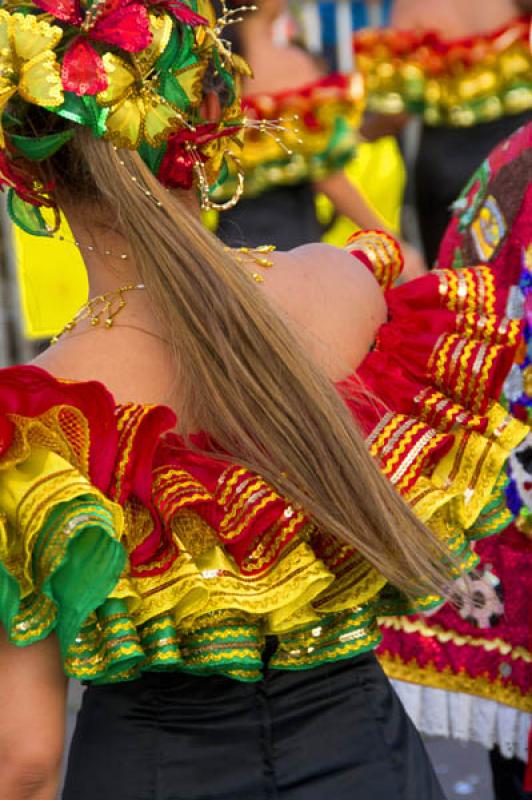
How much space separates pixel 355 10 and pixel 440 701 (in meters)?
7.02

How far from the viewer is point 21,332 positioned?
6246 mm

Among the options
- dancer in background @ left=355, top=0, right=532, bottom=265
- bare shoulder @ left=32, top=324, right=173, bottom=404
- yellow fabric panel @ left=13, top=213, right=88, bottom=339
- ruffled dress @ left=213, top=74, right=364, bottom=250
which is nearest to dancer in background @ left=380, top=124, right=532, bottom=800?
bare shoulder @ left=32, top=324, right=173, bottom=404

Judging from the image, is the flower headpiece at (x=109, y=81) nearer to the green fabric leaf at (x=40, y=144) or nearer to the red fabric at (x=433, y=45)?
the green fabric leaf at (x=40, y=144)

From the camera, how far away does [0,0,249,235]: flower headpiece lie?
1664mm

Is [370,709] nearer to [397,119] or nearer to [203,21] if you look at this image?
[203,21]

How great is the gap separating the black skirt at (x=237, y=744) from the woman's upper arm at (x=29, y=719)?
141mm

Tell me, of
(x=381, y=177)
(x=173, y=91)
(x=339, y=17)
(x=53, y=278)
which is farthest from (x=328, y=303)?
(x=339, y=17)

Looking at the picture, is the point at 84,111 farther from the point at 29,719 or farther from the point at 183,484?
the point at 29,719

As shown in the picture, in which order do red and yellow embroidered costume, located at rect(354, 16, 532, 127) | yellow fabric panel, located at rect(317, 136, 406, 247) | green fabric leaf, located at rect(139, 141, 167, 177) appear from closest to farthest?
green fabric leaf, located at rect(139, 141, 167, 177) < red and yellow embroidered costume, located at rect(354, 16, 532, 127) < yellow fabric panel, located at rect(317, 136, 406, 247)

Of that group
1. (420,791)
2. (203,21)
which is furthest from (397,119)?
(420,791)

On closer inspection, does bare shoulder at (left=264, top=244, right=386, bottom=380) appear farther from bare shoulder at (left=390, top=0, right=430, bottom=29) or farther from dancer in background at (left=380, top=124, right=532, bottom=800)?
bare shoulder at (left=390, top=0, right=430, bottom=29)

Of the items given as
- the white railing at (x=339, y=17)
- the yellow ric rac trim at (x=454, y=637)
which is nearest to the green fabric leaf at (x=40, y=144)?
the yellow ric rac trim at (x=454, y=637)

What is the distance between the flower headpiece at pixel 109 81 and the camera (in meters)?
1.66

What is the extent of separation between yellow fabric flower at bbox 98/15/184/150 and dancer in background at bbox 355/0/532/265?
2.44 meters
